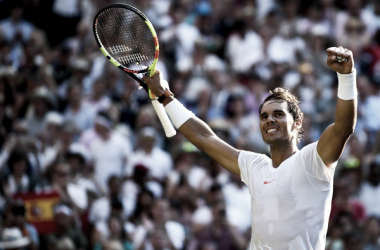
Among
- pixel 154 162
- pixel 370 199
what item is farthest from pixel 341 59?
pixel 154 162

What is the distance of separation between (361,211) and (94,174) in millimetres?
3782

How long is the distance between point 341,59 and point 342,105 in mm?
275

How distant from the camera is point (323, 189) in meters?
4.11

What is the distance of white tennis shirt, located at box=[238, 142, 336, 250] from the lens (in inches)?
161

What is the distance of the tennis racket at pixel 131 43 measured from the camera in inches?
193

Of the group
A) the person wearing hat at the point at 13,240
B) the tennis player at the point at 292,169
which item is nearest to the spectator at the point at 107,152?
the person wearing hat at the point at 13,240

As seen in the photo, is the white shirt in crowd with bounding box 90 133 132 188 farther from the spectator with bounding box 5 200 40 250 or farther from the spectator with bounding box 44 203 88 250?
the spectator with bounding box 5 200 40 250

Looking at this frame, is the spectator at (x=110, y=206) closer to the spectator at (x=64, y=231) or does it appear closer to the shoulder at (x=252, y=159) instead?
the spectator at (x=64, y=231)

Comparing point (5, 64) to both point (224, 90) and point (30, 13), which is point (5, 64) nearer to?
point (30, 13)

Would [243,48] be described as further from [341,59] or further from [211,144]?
[341,59]

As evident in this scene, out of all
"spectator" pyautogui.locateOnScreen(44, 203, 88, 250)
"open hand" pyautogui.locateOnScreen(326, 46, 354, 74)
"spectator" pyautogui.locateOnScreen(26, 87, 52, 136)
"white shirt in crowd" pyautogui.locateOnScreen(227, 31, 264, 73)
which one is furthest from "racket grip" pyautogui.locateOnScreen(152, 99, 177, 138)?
"white shirt in crowd" pyautogui.locateOnScreen(227, 31, 264, 73)

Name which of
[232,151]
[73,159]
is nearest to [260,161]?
[232,151]

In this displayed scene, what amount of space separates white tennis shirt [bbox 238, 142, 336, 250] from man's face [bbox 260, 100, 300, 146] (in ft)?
0.65

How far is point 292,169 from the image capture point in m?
4.20
